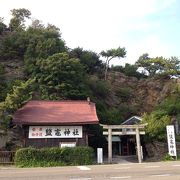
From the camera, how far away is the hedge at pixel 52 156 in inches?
948

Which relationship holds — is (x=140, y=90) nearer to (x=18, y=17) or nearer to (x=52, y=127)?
(x=18, y=17)

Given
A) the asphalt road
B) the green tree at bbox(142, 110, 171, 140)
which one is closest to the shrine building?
the green tree at bbox(142, 110, 171, 140)

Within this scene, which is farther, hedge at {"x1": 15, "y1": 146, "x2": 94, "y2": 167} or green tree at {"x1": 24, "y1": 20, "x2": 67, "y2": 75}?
green tree at {"x1": 24, "y1": 20, "x2": 67, "y2": 75}

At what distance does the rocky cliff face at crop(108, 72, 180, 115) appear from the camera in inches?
2112

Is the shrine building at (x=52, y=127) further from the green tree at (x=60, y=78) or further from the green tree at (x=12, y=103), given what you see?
the green tree at (x=60, y=78)

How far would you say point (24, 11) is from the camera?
6241 centimetres

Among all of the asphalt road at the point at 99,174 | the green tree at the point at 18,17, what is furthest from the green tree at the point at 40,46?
the asphalt road at the point at 99,174

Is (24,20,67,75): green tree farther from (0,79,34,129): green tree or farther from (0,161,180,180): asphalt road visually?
(0,161,180,180): asphalt road

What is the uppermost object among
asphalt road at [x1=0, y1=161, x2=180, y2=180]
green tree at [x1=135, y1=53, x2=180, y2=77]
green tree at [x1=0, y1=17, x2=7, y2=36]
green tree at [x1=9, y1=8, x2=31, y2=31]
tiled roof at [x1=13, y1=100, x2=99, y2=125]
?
green tree at [x1=9, y1=8, x2=31, y2=31]

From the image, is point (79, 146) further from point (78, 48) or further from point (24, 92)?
point (78, 48)

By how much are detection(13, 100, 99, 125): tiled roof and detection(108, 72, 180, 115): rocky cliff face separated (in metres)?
21.8

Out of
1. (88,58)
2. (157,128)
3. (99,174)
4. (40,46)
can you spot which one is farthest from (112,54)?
(99,174)

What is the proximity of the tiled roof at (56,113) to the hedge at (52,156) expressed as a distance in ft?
8.97

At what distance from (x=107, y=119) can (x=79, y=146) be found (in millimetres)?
15898
